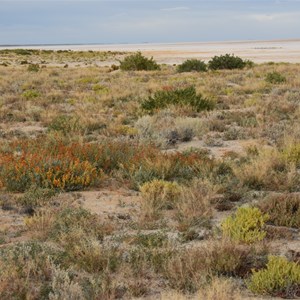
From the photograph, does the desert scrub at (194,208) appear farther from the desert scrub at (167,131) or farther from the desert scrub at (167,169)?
the desert scrub at (167,131)

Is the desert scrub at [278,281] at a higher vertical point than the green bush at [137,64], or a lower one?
lower

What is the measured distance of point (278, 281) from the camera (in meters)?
4.11

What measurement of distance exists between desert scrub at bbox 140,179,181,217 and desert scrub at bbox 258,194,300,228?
3.91ft

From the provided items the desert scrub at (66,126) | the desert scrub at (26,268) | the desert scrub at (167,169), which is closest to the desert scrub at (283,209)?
the desert scrub at (167,169)

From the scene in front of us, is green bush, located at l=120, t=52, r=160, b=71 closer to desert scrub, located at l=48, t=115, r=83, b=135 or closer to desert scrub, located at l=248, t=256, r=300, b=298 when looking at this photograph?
desert scrub, located at l=48, t=115, r=83, b=135

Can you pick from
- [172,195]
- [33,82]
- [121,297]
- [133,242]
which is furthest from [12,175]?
[33,82]

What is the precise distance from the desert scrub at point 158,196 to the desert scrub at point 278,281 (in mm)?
2115

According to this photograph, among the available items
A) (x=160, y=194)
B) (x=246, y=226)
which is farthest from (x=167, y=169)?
A: (x=246, y=226)

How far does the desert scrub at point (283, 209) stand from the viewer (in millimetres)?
5738

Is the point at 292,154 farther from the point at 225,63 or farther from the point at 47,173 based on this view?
the point at 225,63

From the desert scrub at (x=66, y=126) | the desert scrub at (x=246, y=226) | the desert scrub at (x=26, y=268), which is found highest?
the desert scrub at (x=66, y=126)

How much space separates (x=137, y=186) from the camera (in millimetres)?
7355

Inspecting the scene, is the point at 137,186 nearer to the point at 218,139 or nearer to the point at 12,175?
the point at 12,175

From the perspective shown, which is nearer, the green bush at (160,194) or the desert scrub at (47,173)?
the green bush at (160,194)
